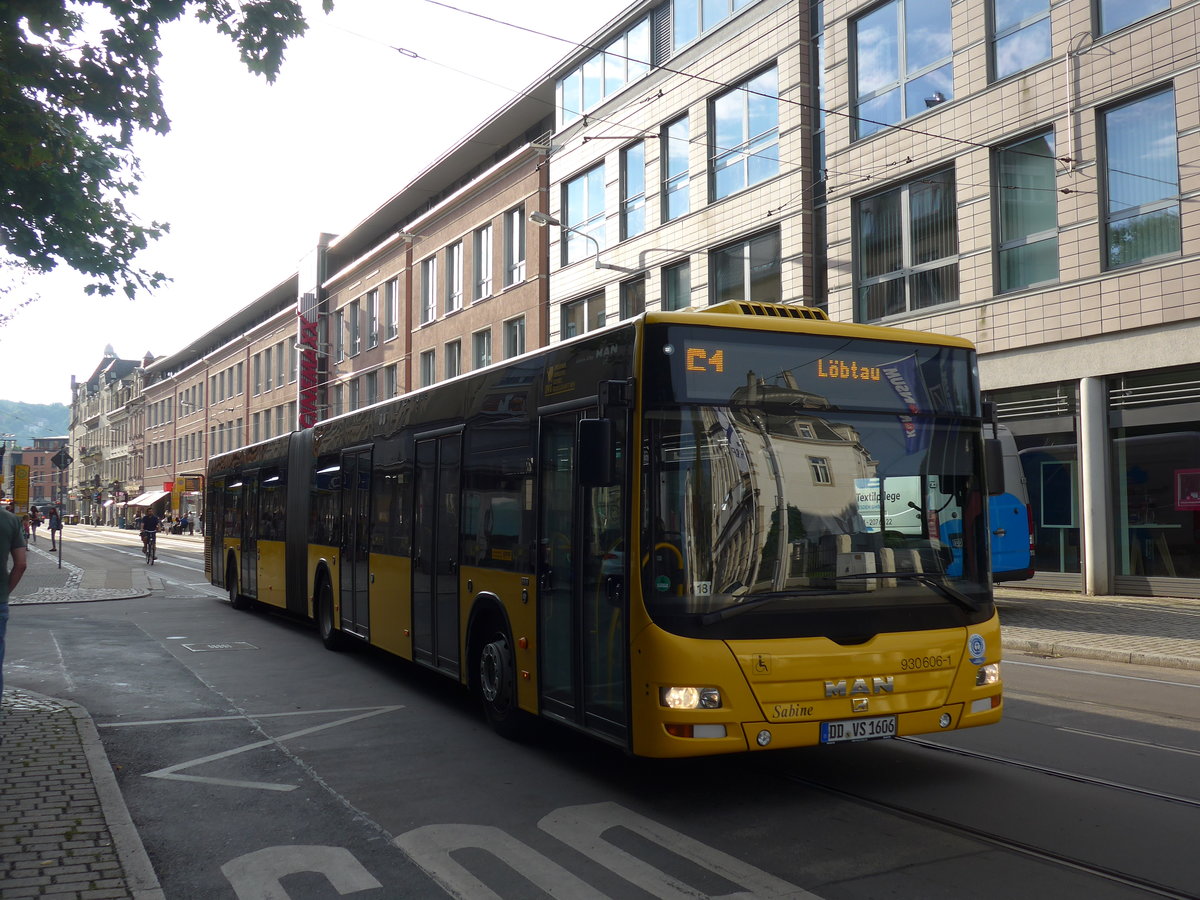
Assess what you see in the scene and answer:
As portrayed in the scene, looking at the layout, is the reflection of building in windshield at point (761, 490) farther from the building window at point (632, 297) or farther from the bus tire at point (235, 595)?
the building window at point (632, 297)

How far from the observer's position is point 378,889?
4.82 m

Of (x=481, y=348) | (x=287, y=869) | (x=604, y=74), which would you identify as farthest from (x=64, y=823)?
(x=481, y=348)

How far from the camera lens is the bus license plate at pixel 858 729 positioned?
5.98 meters

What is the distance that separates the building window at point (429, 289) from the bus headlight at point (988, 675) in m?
36.7

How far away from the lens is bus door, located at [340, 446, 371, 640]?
11836mm

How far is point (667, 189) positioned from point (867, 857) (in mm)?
24401

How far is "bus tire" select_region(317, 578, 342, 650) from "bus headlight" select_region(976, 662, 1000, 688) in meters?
8.62

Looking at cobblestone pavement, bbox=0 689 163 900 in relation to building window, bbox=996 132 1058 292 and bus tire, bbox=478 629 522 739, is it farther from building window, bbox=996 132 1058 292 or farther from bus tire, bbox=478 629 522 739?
building window, bbox=996 132 1058 292

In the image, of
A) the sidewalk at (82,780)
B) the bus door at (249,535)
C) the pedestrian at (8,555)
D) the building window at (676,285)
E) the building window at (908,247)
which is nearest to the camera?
the sidewalk at (82,780)

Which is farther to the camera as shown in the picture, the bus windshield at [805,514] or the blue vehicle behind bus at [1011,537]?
the blue vehicle behind bus at [1011,537]

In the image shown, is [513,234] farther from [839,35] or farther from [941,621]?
[941,621]

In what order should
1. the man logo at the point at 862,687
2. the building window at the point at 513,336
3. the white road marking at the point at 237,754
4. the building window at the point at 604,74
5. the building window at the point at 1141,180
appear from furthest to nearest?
the building window at the point at 513,336 < the building window at the point at 604,74 < the building window at the point at 1141,180 < the white road marking at the point at 237,754 < the man logo at the point at 862,687

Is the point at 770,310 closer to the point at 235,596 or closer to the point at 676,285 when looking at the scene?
the point at 235,596

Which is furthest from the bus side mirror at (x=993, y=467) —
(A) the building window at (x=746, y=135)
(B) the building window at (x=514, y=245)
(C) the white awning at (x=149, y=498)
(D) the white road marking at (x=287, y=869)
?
(C) the white awning at (x=149, y=498)
